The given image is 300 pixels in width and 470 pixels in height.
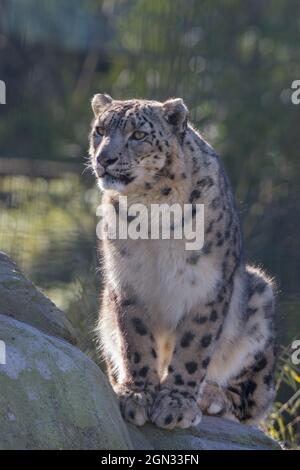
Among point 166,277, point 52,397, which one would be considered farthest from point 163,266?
point 52,397

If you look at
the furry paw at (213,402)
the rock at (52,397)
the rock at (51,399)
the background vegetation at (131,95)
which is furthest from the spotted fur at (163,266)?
the background vegetation at (131,95)

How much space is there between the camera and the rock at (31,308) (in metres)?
5.64

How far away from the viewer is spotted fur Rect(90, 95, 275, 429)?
19.0ft

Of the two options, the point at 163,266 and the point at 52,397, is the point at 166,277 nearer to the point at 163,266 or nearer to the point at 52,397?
the point at 163,266

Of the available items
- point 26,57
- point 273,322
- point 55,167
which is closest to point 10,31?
point 26,57

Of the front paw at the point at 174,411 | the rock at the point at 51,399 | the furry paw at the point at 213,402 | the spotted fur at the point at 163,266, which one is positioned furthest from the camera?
the furry paw at the point at 213,402

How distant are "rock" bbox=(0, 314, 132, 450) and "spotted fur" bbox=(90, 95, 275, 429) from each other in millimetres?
602

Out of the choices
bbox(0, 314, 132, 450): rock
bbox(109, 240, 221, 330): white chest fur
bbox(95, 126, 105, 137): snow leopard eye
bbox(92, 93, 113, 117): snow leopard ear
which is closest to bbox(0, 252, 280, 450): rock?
bbox(0, 314, 132, 450): rock

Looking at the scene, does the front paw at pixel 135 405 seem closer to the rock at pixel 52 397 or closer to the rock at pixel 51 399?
the rock at pixel 52 397

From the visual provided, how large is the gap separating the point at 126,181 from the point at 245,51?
10911mm

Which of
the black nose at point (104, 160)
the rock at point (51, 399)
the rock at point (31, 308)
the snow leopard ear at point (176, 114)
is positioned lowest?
the rock at point (51, 399)

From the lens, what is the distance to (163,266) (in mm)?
5941

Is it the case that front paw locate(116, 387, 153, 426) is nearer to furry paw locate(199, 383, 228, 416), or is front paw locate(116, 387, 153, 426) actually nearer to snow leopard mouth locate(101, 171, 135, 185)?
furry paw locate(199, 383, 228, 416)

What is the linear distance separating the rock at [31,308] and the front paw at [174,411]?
46 cm
